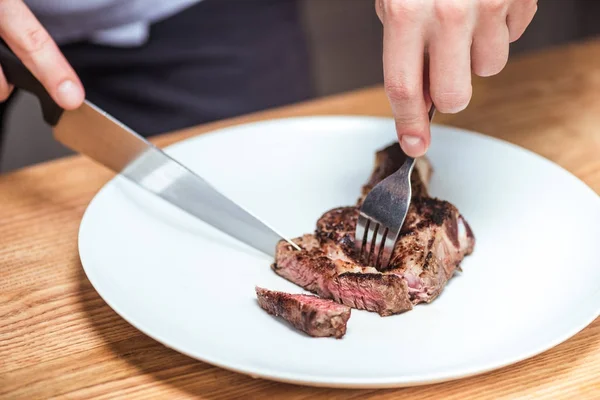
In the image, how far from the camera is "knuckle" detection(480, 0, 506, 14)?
1.29 m

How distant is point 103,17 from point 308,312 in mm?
1388

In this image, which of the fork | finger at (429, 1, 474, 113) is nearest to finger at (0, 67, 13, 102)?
the fork

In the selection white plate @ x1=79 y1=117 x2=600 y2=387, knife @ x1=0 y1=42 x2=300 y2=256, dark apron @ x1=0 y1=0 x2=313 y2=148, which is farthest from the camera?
dark apron @ x1=0 y1=0 x2=313 y2=148

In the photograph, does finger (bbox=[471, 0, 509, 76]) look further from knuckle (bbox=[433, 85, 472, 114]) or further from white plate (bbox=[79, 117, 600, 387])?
white plate (bbox=[79, 117, 600, 387])

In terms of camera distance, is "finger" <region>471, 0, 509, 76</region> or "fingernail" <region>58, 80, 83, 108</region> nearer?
"finger" <region>471, 0, 509, 76</region>

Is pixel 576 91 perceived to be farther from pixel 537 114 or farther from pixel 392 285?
pixel 392 285

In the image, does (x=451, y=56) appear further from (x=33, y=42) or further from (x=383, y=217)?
(x=33, y=42)

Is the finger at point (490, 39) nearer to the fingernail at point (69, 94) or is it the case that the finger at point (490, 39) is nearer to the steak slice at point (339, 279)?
the steak slice at point (339, 279)

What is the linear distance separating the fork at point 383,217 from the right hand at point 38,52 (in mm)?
705

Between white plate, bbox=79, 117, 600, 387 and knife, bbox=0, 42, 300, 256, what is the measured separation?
0.10 feet

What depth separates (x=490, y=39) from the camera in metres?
1.34

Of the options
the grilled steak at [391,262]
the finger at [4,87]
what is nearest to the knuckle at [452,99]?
the grilled steak at [391,262]

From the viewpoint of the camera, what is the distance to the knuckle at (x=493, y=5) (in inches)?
50.9

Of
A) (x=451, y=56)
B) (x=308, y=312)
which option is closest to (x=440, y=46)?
(x=451, y=56)
